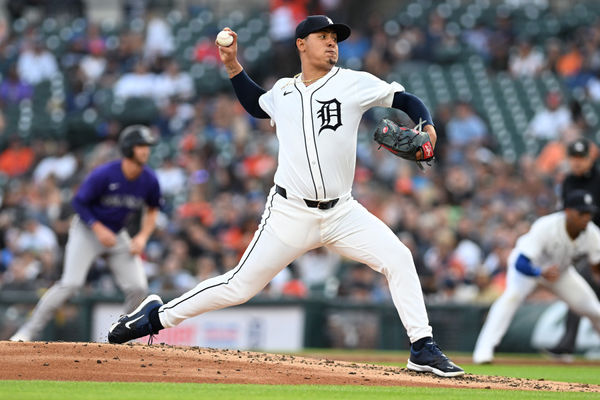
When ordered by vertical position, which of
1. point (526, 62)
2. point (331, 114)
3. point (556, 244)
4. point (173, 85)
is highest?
point (526, 62)

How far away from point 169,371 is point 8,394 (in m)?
1.26

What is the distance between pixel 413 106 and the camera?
21.9ft

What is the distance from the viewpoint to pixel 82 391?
5.59m

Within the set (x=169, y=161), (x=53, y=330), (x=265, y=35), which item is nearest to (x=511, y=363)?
(x=53, y=330)

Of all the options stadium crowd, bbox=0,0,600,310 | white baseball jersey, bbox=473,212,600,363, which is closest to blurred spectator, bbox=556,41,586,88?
stadium crowd, bbox=0,0,600,310

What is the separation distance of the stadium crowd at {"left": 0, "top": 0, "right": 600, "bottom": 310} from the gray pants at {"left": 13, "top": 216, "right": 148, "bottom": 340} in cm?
449

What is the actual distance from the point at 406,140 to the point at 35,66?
16113 mm

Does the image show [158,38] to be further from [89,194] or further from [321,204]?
[321,204]

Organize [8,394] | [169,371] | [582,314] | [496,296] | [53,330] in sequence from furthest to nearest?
[53,330], [496,296], [582,314], [169,371], [8,394]

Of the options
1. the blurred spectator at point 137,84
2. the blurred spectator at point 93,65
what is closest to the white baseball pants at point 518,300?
the blurred spectator at point 137,84

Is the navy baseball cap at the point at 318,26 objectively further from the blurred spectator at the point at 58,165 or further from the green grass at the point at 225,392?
the blurred spectator at the point at 58,165

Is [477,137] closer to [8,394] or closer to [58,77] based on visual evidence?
[58,77]

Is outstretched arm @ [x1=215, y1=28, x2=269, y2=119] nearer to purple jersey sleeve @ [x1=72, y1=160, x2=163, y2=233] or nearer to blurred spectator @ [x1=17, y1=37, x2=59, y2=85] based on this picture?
purple jersey sleeve @ [x1=72, y1=160, x2=163, y2=233]

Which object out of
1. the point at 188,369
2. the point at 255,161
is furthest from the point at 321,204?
the point at 255,161
